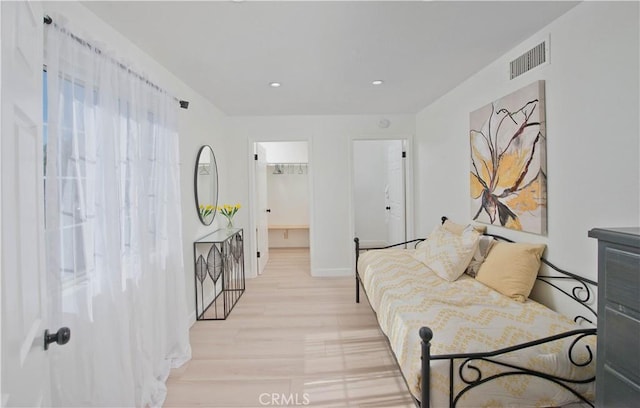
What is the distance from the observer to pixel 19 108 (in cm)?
74

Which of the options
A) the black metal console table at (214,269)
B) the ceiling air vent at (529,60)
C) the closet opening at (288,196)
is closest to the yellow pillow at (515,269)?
the ceiling air vent at (529,60)

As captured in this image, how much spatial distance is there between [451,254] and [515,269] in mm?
519

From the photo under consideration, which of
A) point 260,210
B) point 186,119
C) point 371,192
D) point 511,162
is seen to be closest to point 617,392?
point 511,162

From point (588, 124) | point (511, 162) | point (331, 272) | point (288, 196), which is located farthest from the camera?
point (288, 196)

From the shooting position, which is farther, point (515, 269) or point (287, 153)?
point (287, 153)

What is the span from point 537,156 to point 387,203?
4242 millimetres

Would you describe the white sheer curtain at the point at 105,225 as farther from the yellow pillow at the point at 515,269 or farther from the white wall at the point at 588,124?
the white wall at the point at 588,124

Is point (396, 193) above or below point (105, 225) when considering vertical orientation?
above

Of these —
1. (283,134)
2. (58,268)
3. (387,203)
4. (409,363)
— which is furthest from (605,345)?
(387,203)

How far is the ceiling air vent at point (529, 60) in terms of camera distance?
6.75 feet

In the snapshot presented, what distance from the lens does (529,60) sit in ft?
7.13

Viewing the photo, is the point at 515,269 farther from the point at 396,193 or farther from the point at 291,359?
the point at 396,193

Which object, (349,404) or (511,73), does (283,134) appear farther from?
(349,404)

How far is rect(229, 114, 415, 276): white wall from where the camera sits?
4.48m
